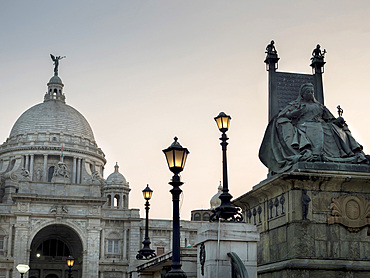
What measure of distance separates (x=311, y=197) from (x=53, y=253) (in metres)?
76.6

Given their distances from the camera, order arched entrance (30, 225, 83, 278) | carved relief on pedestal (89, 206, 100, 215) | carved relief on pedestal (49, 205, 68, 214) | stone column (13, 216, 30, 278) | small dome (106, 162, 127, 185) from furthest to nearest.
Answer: small dome (106, 162, 127, 185) → arched entrance (30, 225, 83, 278) → carved relief on pedestal (89, 206, 100, 215) → carved relief on pedestal (49, 205, 68, 214) → stone column (13, 216, 30, 278)

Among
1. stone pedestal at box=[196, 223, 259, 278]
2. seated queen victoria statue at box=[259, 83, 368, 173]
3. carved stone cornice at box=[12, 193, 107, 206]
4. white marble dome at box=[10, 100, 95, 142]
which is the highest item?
white marble dome at box=[10, 100, 95, 142]

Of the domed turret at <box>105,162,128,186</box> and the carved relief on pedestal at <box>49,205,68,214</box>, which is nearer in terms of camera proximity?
the carved relief on pedestal at <box>49,205,68,214</box>

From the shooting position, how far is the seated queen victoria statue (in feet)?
56.3

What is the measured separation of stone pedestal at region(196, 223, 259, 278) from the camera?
49.0 ft

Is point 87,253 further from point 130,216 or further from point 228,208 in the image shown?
point 228,208

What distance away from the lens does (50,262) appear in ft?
286

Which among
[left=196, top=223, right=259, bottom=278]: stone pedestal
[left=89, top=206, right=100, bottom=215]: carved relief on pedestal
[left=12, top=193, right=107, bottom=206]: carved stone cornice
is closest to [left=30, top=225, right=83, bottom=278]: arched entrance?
[left=89, top=206, right=100, bottom=215]: carved relief on pedestal

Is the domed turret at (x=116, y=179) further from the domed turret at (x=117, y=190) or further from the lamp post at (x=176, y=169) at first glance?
the lamp post at (x=176, y=169)

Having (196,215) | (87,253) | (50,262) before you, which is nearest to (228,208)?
(87,253)

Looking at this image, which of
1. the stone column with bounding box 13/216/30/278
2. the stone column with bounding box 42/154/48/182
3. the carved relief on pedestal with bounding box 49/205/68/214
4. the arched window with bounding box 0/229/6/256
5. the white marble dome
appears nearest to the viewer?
the stone column with bounding box 13/216/30/278

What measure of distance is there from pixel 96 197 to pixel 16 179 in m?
23.2

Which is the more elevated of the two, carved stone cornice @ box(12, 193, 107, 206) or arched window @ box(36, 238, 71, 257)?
carved stone cornice @ box(12, 193, 107, 206)

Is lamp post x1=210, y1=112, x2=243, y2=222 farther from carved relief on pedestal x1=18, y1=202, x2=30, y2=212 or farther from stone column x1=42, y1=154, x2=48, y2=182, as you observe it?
stone column x1=42, y1=154, x2=48, y2=182
